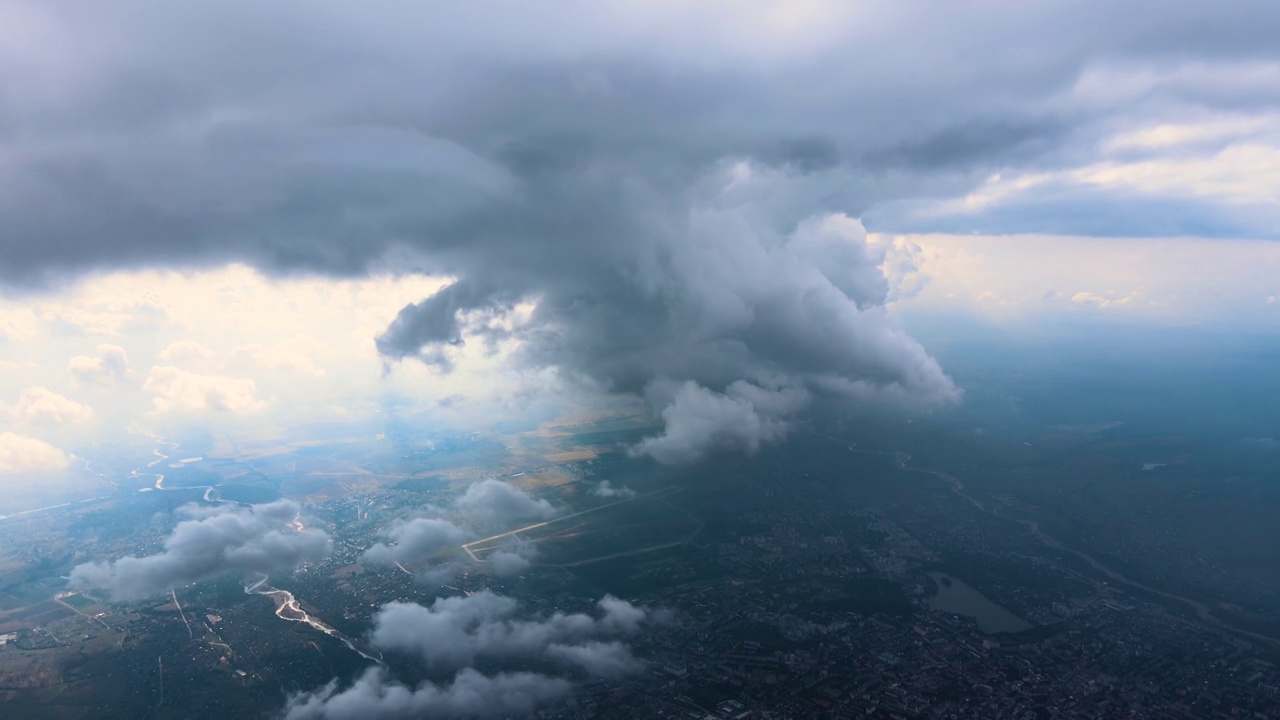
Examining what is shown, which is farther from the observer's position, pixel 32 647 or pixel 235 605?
pixel 235 605

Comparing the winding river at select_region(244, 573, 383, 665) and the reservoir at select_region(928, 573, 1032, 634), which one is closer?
the winding river at select_region(244, 573, 383, 665)

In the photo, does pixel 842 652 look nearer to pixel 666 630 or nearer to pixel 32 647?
pixel 666 630

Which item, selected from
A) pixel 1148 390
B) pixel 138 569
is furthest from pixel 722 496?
pixel 1148 390

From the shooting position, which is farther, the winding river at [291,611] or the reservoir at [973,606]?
the reservoir at [973,606]

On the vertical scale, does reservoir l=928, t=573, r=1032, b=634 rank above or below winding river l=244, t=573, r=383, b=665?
below

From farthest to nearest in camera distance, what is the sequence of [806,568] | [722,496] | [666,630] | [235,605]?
1. [722,496]
2. [806,568]
3. [235,605]
4. [666,630]

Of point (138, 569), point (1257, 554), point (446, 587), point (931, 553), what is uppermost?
point (138, 569)

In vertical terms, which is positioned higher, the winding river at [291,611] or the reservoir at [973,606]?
the winding river at [291,611]

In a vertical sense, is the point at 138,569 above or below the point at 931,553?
above
